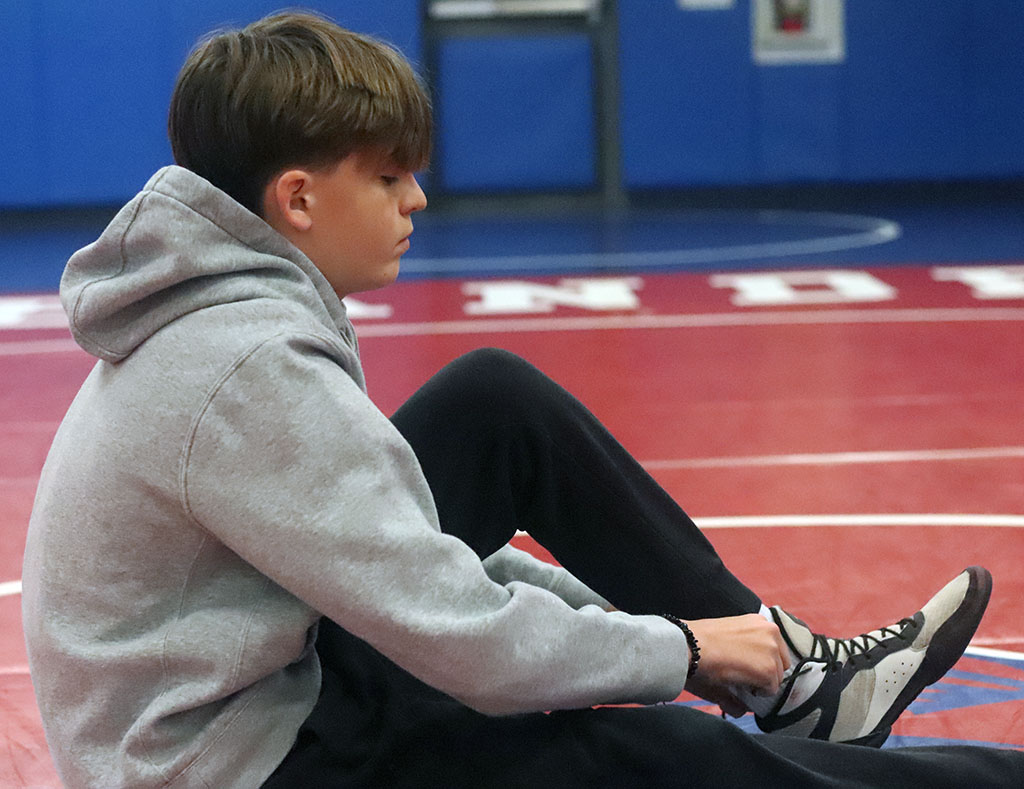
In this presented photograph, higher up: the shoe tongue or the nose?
the nose

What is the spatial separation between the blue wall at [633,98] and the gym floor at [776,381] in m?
1.03

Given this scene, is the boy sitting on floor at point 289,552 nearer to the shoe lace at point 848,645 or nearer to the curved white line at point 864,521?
the shoe lace at point 848,645

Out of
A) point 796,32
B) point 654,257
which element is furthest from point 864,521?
point 796,32

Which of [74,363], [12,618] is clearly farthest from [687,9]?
[12,618]

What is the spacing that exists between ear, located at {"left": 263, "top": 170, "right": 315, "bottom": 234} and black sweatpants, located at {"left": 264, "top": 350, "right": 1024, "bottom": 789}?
334 millimetres

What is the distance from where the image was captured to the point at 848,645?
4.68 ft

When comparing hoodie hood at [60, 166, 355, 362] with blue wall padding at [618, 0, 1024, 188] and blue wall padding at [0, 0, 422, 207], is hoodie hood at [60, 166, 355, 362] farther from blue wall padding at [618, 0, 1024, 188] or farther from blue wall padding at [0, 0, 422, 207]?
blue wall padding at [618, 0, 1024, 188]

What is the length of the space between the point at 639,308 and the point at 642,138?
353cm

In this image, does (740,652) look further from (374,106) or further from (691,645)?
(374,106)

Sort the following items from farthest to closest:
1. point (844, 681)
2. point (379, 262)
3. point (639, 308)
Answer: point (639, 308)
point (844, 681)
point (379, 262)

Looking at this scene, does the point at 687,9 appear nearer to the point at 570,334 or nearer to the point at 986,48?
the point at 986,48

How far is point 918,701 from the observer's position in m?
1.68

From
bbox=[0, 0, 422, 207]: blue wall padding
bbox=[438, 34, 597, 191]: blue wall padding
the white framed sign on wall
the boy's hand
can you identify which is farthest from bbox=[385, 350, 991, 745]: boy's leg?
the white framed sign on wall

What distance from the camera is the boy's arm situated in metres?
1.45
